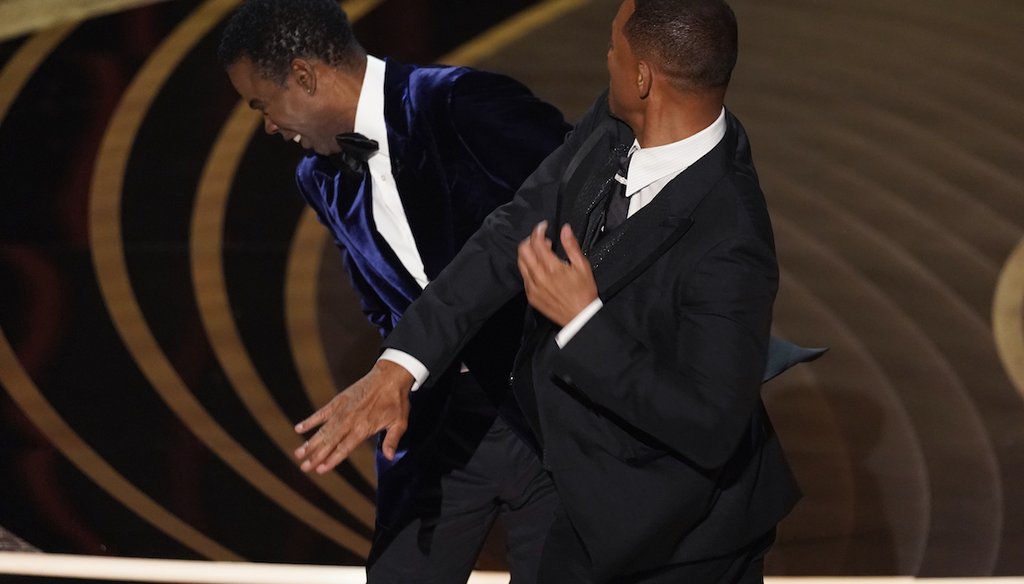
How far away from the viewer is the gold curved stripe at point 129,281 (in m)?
3.42

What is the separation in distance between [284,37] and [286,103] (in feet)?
0.40

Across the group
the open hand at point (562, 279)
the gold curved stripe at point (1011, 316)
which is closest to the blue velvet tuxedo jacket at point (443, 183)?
the open hand at point (562, 279)

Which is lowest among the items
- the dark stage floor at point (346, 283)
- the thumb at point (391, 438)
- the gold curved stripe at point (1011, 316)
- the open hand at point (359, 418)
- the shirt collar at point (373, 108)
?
the gold curved stripe at point (1011, 316)

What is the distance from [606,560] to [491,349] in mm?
650

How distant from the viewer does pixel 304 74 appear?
233 cm

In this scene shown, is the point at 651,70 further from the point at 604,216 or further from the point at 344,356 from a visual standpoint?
the point at 344,356

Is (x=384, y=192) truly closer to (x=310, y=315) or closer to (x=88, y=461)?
(x=88, y=461)

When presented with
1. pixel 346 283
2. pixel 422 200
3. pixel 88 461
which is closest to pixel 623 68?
pixel 422 200

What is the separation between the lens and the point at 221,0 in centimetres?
693

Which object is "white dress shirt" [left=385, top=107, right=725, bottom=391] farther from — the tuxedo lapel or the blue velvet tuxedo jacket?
the tuxedo lapel

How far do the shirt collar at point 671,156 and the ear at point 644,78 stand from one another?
8 cm

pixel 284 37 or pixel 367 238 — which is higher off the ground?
pixel 284 37

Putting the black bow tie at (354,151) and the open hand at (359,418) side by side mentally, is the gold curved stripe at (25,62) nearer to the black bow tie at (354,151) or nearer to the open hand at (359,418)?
the black bow tie at (354,151)

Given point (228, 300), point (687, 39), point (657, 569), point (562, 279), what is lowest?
point (228, 300)
